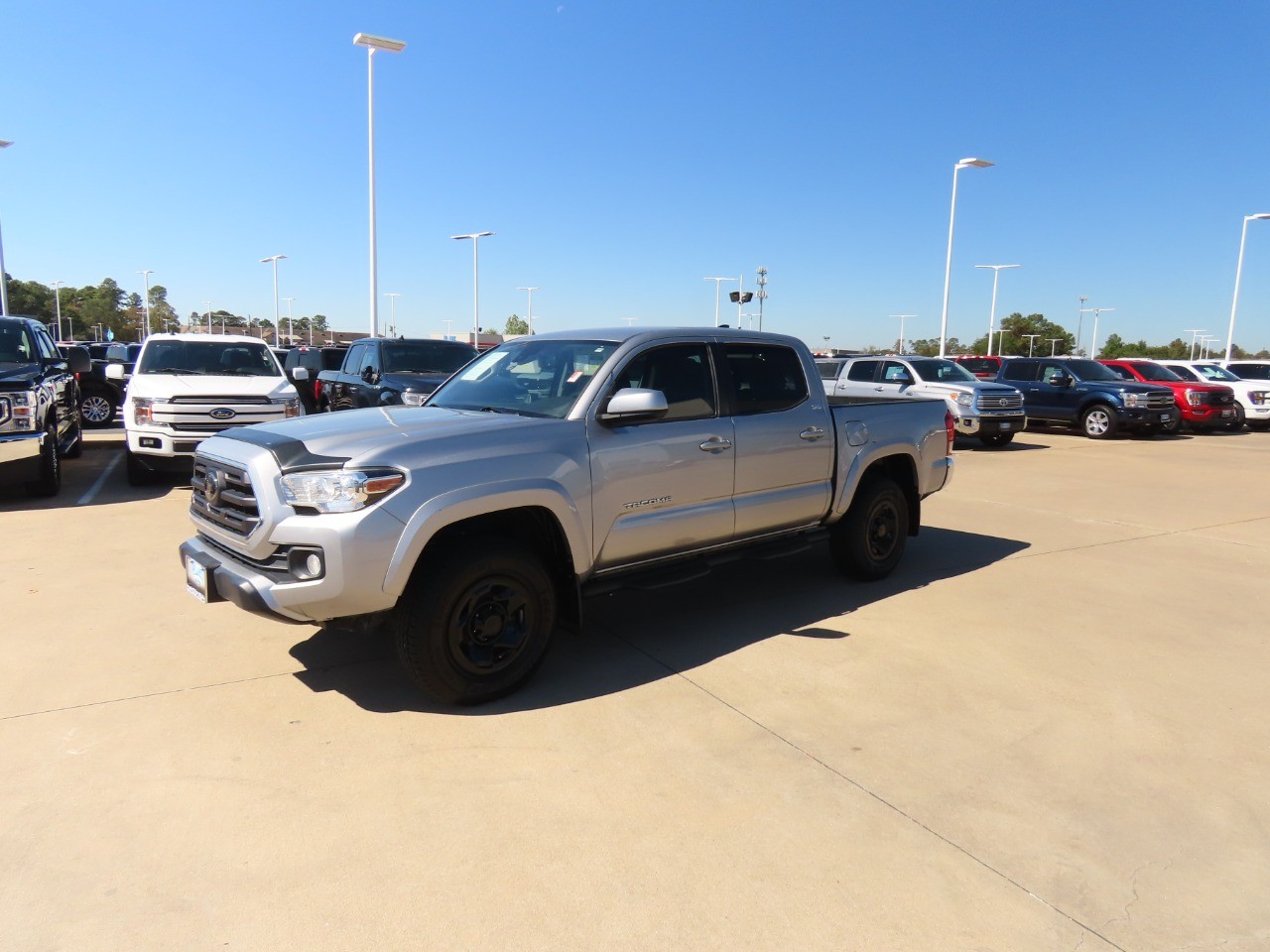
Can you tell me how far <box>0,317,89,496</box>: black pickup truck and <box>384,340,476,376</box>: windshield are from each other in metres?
3.87

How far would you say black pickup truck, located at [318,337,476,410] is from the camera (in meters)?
11.5

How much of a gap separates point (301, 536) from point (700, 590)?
322 centimetres

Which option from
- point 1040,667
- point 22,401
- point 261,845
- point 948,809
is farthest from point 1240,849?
point 22,401

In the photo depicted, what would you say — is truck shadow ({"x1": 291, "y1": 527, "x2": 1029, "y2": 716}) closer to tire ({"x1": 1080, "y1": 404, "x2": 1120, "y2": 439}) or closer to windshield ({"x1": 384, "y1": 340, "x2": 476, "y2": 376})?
windshield ({"x1": 384, "y1": 340, "x2": 476, "y2": 376})

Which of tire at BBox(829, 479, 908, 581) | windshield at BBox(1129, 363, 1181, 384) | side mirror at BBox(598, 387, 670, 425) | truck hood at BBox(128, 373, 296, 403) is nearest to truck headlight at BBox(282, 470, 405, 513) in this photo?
side mirror at BBox(598, 387, 670, 425)

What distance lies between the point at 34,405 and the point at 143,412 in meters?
1.05

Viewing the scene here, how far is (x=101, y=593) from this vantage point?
5.75 m

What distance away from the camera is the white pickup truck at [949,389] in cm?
1563

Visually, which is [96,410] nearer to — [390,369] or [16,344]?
[16,344]

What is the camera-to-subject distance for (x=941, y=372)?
1662 cm

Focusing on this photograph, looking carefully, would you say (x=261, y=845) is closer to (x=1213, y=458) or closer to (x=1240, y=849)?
(x=1240, y=849)

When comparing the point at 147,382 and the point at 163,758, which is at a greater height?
the point at 147,382

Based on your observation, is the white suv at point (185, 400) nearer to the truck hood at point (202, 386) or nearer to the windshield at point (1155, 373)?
the truck hood at point (202, 386)

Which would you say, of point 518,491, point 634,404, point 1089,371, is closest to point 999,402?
point 1089,371
